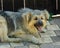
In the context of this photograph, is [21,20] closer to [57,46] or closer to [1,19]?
[1,19]

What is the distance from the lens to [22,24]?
5441 millimetres

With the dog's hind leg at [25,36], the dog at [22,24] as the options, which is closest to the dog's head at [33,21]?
the dog at [22,24]

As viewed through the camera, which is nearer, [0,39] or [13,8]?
[0,39]

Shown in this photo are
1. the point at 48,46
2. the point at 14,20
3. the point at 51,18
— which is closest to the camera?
the point at 48,46

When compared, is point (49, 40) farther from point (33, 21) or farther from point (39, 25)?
point (33, 21)

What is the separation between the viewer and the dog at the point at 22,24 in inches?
210

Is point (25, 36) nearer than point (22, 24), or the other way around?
point (25, 36)

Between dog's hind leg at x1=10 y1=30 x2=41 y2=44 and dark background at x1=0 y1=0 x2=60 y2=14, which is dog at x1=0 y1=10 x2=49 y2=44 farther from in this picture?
dark background at x1=0 y1=0 x2=60 y2=14

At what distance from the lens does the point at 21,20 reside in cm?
544

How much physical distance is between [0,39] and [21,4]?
156 centimetres

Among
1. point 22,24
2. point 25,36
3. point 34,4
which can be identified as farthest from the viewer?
point 34,4

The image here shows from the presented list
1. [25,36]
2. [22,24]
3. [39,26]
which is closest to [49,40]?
[39,26]

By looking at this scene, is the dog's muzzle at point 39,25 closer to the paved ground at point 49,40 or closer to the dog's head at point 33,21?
the dog's head at point 33,21

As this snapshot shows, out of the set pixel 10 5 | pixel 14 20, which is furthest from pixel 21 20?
pixel 10 5
